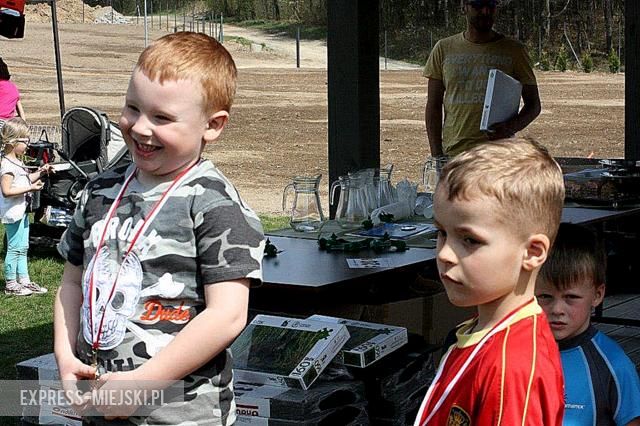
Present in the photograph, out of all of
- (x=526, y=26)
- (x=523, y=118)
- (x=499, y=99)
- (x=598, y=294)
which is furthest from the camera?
(x=526, y=26)

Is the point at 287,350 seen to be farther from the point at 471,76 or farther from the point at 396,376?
the point at 471,76

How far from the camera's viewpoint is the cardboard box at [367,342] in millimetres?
3557

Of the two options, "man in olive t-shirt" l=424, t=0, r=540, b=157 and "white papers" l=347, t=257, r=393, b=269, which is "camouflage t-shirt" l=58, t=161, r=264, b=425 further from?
"man in olive t-shirt" l=424, t=0, r=540, b=157

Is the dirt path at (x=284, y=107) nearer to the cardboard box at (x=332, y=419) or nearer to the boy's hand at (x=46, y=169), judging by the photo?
the boy's hand at (x=46, y=169)

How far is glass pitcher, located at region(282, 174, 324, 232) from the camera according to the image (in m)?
4.86

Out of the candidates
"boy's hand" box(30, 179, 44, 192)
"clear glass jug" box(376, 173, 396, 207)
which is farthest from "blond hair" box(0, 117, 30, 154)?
"clear glass jug" box(376, 173, 396, 207)

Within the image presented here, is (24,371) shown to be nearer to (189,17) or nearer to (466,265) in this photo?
(466,265)

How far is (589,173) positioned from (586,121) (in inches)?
675

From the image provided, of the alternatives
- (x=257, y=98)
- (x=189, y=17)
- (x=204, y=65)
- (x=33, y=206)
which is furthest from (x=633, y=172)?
(x=189, y=17)

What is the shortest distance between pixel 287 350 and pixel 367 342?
269 millimetres

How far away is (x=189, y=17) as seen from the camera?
67812 mm

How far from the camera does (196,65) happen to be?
229cm

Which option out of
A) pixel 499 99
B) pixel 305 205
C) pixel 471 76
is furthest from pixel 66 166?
pixel 499 99

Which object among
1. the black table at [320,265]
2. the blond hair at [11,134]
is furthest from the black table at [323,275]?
the blond hair at [11,134]
